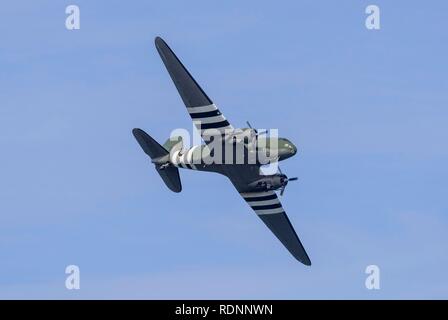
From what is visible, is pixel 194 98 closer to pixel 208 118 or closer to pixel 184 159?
pixel 208 118

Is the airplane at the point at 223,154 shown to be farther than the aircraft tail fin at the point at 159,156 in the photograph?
No

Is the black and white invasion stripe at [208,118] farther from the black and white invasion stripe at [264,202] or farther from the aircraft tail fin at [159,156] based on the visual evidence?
the black and white invasion stripe at [264,202]

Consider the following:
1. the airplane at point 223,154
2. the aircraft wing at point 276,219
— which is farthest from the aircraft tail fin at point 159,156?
the aircraft wing at point 276,219

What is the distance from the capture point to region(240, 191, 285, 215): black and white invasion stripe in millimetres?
98875

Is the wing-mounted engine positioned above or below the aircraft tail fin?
below

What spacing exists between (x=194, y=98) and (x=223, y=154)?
5133 millimetres

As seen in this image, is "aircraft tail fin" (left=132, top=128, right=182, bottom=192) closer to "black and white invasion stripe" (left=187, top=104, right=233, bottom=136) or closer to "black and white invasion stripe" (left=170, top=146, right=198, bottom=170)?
"black and white invasion stripe" (left=170, top=146, right=198, bottom=170)

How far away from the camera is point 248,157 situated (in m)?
91.1

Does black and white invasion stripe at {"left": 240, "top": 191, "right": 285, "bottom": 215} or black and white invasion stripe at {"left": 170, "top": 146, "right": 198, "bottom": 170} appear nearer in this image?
black and white invasion stripe at {"left": 170, "top": 146, "right": 198, "bottom": 170}

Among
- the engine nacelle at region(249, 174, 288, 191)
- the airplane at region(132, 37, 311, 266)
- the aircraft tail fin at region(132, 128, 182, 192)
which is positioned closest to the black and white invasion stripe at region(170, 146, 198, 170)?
the airplane at region(132, 37, 311, 266)

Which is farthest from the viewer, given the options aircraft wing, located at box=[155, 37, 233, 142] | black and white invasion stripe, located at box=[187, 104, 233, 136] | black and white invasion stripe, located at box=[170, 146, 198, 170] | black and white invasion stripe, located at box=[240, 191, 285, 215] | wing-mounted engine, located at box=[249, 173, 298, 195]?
black and white invasion stripe, located at box=[240, 191, 285, 215]

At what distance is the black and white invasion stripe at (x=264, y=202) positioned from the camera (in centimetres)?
9888
